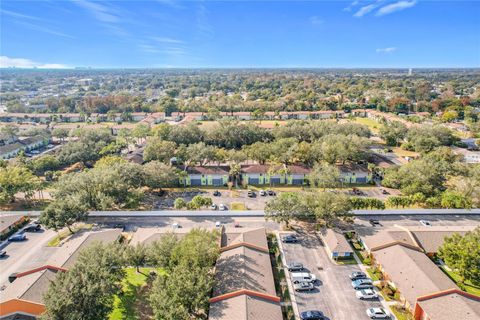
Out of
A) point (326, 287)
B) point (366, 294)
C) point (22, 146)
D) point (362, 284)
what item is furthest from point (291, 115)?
point (366, 294)

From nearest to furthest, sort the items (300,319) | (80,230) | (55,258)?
(300,319) < (55,258) < (80,230)

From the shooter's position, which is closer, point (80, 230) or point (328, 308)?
point (328, 308)

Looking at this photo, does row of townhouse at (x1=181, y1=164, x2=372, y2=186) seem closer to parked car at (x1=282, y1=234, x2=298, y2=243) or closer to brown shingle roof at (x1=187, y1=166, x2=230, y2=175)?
brown shingle roof at (x1=187, y1=166, x2=230, y2=175)

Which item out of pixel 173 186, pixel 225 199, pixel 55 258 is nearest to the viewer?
pixel 55 258

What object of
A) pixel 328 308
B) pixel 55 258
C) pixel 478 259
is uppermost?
pixel 478 259

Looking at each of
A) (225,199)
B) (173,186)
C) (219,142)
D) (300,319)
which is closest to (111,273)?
(300,319)

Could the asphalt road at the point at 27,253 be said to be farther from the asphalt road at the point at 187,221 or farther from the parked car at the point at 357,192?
the parked car at the point at 357,192

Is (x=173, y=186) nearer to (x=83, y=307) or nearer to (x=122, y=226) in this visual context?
(x=122, y=226)
